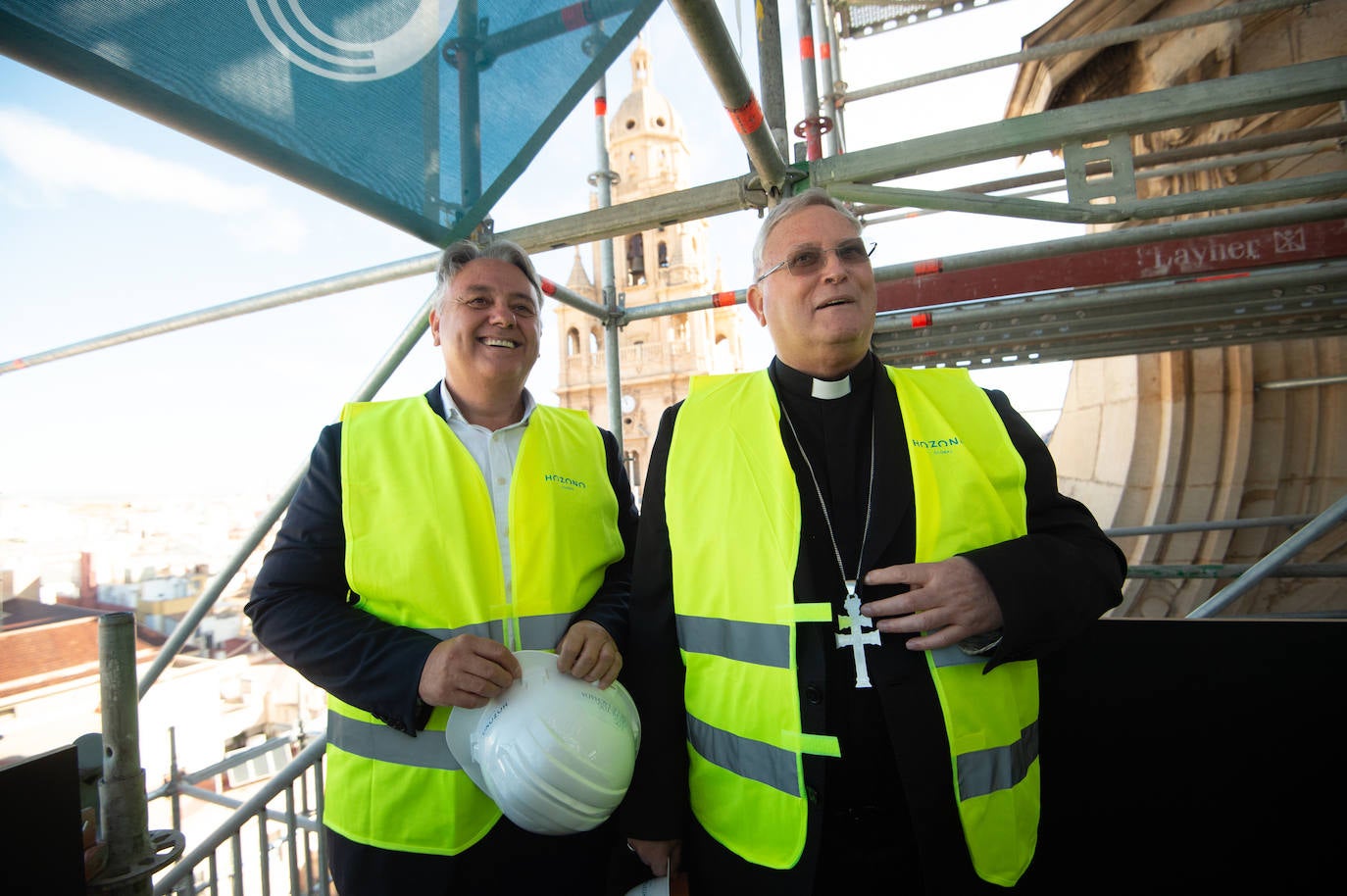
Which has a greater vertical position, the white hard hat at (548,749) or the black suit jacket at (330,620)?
the black suit jacket at (330,620)

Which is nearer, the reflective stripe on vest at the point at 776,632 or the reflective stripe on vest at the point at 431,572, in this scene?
the reflective stripe on vest at the point at 776,632

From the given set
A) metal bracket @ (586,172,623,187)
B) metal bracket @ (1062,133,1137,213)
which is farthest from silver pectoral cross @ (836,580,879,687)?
metal bracket @ (586,172,623,187)

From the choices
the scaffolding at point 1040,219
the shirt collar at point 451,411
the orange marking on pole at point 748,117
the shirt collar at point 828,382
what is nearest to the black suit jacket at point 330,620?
the shirt collar at point 451,411

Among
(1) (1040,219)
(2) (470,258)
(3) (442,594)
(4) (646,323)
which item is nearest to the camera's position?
(3) (442,594)

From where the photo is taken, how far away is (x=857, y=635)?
137cm

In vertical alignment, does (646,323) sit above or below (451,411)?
above

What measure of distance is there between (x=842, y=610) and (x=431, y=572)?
101 centimetres

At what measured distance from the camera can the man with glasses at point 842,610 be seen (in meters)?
1.31

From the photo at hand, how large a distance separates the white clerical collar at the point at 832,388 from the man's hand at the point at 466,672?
1046 millimetres

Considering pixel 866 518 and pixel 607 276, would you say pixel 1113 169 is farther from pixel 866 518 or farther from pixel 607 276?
pixel 607 276

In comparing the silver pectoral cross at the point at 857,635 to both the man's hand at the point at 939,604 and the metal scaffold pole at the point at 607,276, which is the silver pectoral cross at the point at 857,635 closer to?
the man's hand at the point at 939,604

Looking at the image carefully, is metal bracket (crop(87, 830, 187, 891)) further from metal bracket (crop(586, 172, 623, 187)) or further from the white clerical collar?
metal bracket (crop(586, 172, 623, 187))

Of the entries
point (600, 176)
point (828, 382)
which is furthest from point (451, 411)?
point (600, 176)

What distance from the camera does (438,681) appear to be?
4.50 feet
